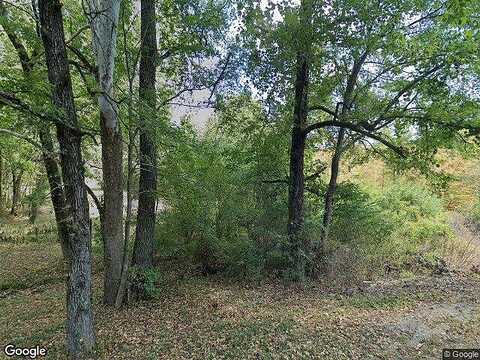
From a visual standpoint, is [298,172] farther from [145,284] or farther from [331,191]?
[145,284]

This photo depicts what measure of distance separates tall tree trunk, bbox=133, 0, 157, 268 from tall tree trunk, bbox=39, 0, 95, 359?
174cm

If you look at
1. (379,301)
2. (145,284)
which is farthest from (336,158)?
(145,284)

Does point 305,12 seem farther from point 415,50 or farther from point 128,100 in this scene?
point 128,100

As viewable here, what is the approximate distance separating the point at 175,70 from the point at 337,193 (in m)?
4.85

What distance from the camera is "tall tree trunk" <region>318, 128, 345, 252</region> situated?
754cm

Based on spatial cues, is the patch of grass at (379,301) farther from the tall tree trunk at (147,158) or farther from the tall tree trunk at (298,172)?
the tall tree trunk at (147,158)

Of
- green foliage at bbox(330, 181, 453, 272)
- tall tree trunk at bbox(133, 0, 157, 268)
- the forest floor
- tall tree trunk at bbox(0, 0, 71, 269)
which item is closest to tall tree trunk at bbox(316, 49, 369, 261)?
green foliage at bbox(330, 181, 453, 272)

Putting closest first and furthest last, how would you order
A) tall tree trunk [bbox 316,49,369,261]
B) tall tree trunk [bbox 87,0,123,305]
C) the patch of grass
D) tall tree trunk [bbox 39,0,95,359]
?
tall tree trunk [bbox 39,0,95,359]
tall tree trunk [bbox 87,0,123,305]
the patch of grass
tall tree trunk [bbox 316,49,369,261]

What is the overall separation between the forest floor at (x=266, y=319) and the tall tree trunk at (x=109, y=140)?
0.83 meters

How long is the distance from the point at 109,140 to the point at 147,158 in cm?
78

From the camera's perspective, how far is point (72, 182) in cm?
365

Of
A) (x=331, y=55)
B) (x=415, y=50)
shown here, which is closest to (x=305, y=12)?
(x=331, y=55)

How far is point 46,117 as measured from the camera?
3312 millimetres

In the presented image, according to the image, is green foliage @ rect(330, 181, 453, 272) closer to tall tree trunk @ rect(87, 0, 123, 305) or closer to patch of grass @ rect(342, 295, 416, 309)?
patch of grass @ rect(342, 295, 416, 309)
